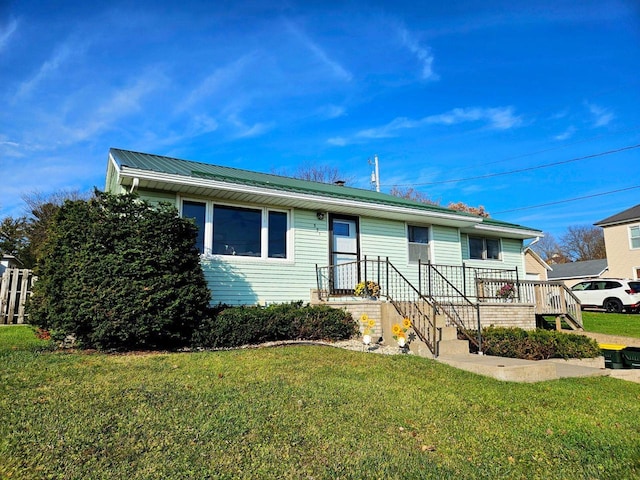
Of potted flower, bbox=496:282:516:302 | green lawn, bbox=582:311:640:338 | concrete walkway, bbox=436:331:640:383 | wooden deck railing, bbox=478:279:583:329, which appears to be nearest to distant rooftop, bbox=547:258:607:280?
green lawn, bbox=582:311:640:338

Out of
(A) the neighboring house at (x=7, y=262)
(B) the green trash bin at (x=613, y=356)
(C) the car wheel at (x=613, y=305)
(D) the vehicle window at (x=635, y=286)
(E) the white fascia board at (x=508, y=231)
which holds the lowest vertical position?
(B) the green trash bin at (x=613, y=356)

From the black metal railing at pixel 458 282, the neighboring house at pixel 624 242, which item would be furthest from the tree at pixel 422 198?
the black metal railing at pixel 458 282

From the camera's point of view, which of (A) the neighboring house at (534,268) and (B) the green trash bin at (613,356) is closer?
(B) the green trash bin at (613,356)

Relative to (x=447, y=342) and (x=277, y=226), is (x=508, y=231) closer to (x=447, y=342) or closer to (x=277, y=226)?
(x=447, y=342)

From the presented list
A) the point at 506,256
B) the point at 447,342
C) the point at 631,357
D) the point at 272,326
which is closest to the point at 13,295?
the point at 272,326

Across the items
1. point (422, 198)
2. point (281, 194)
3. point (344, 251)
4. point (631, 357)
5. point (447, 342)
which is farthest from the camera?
point (422, 198)

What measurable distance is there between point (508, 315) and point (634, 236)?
22264mm

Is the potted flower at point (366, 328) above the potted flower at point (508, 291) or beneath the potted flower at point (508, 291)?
beneath

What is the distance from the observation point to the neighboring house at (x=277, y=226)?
8844mm

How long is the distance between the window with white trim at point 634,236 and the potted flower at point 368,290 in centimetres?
2570

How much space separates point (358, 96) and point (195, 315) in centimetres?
1176

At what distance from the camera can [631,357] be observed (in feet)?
28.2

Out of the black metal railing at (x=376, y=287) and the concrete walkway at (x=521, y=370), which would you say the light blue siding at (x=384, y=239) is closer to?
the black metal railing at (x=376, y=287)

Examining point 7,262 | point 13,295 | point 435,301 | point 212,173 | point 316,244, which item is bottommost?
point 435,301
